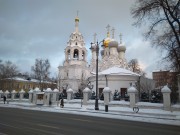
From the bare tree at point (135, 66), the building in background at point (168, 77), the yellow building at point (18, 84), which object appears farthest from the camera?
the bare tree at point (135, 66)

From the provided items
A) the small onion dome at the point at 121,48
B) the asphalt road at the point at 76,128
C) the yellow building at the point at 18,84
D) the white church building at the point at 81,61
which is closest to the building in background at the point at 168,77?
the asphalt road at the point at 76,128

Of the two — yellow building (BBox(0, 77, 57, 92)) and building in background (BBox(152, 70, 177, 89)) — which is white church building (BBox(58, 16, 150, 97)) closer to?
yellow building (BBox(0, 77, 57, 92))

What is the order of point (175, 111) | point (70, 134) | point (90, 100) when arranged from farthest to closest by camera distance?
1. point (90, 100)
2. point (175, 111)
3. point (70, 134)

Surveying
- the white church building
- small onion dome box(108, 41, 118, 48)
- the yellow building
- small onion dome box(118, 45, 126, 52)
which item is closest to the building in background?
the white church building

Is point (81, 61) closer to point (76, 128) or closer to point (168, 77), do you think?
point (168, 77)

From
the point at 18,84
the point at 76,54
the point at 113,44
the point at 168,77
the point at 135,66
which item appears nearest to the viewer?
the point at 168,77

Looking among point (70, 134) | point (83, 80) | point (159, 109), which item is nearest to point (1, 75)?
point (83, 80)

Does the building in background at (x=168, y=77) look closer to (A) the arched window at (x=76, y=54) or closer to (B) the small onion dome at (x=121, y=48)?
(B) the small onion dome at (x=121, y=48)

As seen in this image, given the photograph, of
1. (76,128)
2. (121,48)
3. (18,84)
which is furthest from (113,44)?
(76,128)

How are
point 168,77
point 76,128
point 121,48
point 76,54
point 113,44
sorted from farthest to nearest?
point 121,48 < point 76,54 < point 113,44 < point 168,77 < point 76,128

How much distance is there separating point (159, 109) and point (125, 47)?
4694 centimetres

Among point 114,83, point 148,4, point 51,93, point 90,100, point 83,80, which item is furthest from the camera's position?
point 83,80

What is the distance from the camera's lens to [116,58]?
6066 cm

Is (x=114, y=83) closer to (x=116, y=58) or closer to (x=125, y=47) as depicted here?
(x=116, y=58)
